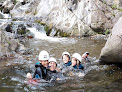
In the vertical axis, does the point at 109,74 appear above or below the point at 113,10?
below

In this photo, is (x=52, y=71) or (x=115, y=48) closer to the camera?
(x=52, y=71)

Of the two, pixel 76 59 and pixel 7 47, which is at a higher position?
pixel 7 47

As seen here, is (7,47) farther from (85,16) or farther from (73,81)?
(85,16)

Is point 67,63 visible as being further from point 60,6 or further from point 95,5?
point 60,6

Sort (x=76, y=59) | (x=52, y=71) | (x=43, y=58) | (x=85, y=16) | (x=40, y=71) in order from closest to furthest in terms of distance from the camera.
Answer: (x=40, y=71), (x=43, y=58), (x=52, y=71), (x=76, y=59), (x=85, y=16)

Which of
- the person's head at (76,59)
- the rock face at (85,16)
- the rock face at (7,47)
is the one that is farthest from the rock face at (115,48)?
the rock face at (85,16)

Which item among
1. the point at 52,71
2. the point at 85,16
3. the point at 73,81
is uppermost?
the point at 85,16

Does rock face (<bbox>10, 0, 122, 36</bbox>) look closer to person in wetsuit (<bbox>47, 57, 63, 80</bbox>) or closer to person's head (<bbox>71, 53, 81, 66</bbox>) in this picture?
person's head (<bbox>71, 53, 81, 66</bbox>)

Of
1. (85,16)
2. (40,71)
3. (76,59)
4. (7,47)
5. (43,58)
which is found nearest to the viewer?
(40,71)

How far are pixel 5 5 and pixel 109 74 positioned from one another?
32.6m

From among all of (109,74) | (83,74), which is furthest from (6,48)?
(109,74)

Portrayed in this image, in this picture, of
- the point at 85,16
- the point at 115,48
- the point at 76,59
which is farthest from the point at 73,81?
the point at 85,16

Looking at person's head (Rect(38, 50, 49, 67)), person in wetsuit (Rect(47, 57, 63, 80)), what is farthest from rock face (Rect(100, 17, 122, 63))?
person's head (Rect(38, 50, 49, 67))

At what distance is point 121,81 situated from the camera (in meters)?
4.62
